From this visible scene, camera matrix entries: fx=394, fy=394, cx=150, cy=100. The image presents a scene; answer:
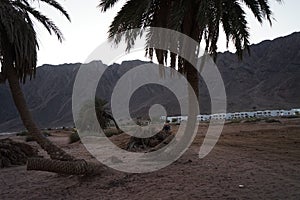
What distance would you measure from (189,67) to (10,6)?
5774 millimetres

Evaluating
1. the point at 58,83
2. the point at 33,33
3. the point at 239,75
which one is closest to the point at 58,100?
the point at 58,83

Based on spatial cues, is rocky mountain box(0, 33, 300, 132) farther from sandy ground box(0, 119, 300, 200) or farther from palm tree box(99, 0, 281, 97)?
sandy ground box(0, 119, 300, 200)

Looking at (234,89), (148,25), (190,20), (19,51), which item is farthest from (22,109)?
(234,89)

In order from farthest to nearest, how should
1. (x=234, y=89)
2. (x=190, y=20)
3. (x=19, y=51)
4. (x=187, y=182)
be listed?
(x=234, y=89), (x=19, y=51), (x=190, y=20), (x=187, y=182)

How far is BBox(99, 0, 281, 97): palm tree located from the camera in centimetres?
995

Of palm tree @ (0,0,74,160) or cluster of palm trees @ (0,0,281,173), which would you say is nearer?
cluster of palm trees @ (0,0,281,173)

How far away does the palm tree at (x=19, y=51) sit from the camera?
11781 millimetres

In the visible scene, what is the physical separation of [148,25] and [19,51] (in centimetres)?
417

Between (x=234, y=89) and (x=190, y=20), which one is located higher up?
(x=234, y=89)

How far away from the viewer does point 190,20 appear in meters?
10.8

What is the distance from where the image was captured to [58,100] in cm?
10469

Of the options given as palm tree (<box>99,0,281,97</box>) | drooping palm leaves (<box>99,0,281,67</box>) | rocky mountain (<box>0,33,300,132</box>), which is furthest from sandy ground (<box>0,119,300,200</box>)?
rocky mountain (<box>0,33,300,132</box>)

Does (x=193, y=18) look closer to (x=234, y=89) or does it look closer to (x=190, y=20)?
(x=190, y=20)

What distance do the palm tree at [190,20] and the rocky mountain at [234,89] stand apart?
5558 centimetres
